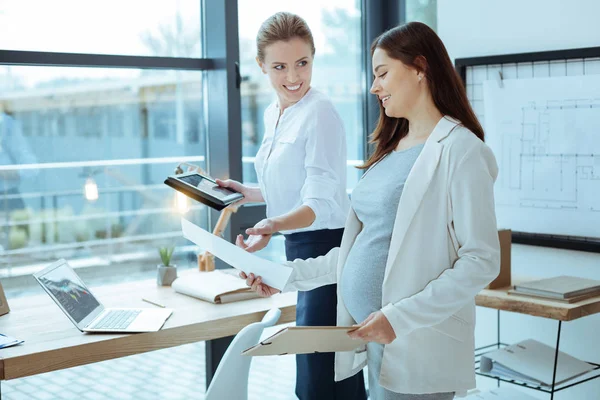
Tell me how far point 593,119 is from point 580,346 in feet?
2.93

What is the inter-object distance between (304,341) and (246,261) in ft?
1.22

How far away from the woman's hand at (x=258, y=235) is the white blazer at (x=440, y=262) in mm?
509

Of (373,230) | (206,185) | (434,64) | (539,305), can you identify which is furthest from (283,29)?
(539,305)

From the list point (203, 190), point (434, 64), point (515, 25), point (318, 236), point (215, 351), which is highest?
point (515, 25)

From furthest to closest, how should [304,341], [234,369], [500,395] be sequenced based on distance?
[500,395], [234,369], [304,341]

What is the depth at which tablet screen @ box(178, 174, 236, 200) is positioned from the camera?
89.8 inches

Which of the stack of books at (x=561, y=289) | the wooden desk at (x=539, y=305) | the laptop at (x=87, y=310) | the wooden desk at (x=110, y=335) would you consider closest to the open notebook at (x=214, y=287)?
the wooden desk at (x=110, y=335)

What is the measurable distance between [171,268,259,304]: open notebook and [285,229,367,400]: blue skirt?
12.9 inches

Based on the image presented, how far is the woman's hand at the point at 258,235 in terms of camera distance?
2033 millimetres

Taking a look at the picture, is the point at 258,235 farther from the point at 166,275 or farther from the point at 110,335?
Answer: the point at 166,275

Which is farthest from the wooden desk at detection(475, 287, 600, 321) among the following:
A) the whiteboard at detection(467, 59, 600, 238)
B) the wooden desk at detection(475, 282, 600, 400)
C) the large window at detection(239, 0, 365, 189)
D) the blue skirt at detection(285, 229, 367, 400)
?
the large window at detection(239, 0, 365, 189)

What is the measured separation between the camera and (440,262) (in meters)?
1.60

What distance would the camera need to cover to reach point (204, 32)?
318 centimetres

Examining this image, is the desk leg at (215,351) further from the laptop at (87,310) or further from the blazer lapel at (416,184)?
the blazer lapel at (416,184)
